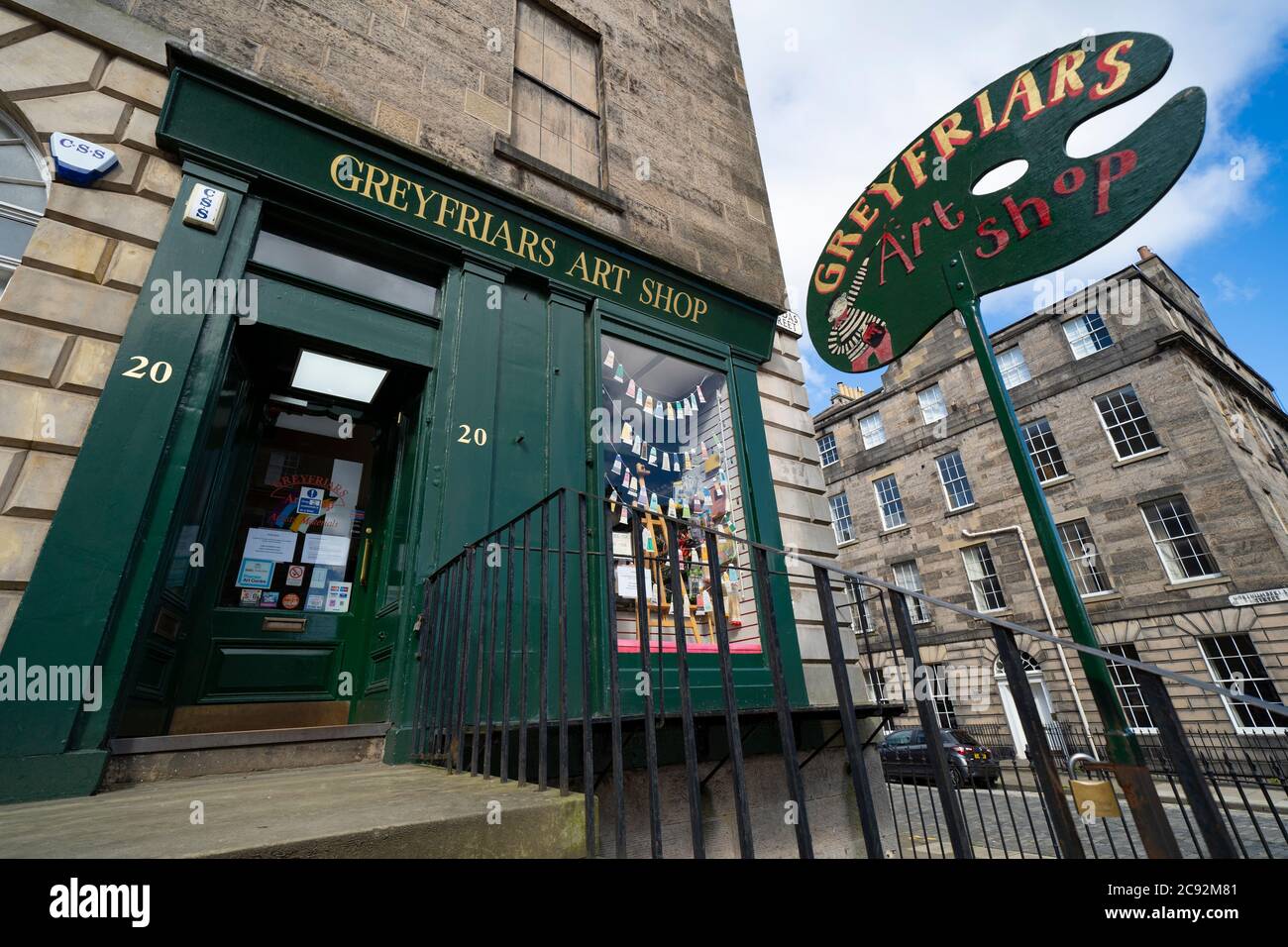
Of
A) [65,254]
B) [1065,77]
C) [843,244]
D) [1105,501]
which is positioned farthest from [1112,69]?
[1105,501]

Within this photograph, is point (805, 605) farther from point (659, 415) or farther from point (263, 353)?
point (263, 353)

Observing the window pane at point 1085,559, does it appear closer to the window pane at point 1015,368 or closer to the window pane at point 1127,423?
the window pane at point 1127,423

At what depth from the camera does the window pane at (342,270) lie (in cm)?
470

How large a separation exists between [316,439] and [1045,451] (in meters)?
22.1

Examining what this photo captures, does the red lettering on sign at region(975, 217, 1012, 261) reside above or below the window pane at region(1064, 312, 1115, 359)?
below

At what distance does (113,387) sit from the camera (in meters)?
3.68

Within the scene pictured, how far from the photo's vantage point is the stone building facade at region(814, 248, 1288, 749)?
1527 centimetres

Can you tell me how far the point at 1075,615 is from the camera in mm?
2398

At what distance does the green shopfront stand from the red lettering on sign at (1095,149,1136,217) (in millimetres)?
3684

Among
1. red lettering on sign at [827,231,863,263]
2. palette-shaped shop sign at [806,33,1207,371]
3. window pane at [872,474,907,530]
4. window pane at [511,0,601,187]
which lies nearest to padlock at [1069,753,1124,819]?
palette-shaped shop sign at [806,33,1207,371]

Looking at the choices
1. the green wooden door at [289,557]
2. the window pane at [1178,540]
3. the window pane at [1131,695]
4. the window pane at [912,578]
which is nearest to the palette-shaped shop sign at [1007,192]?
the green wooden door at [289,557]

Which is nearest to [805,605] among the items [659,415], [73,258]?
[659,415]
